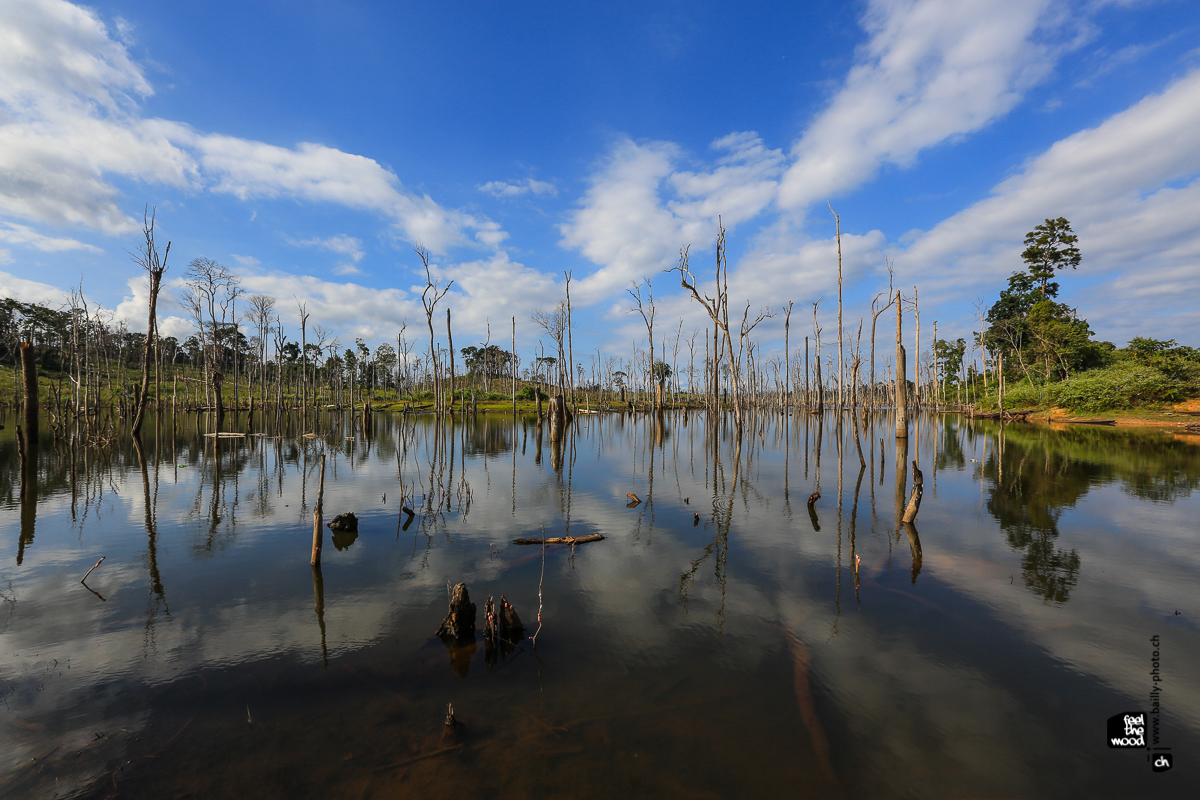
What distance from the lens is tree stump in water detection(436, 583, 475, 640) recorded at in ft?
17.7

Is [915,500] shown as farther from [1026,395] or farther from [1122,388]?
[1026,395]

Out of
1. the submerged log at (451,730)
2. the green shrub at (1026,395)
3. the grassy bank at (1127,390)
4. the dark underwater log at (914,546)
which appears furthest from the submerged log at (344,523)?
the green shrub at (1026,395)

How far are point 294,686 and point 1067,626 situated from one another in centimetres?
919

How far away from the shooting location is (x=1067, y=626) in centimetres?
586

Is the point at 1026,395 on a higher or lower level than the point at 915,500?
higher

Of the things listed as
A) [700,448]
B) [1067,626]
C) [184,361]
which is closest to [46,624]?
[1067,626]

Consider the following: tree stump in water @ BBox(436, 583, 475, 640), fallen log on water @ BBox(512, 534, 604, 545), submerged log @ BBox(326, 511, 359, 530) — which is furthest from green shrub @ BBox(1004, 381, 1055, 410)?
submerged log @ BBox(326, 511, 359, 530)

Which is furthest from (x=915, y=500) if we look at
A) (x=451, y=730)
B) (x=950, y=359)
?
(x=950, y=359)

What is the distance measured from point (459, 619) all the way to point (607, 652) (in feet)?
5.88

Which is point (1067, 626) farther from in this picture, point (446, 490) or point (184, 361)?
point (184, 361)

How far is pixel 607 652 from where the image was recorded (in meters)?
5.23

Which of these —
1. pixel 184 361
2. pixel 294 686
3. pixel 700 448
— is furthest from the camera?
pixel 184 361

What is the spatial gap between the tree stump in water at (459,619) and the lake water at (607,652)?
15cm

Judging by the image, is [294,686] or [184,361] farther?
[184,361]
